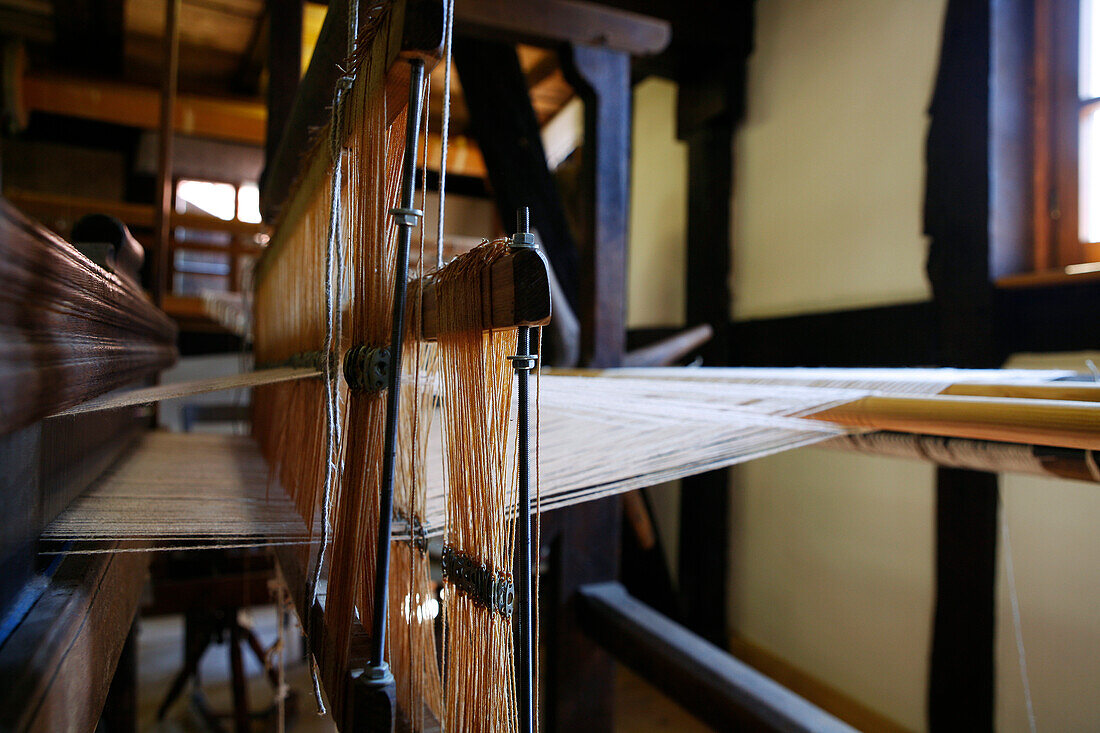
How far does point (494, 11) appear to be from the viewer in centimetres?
161

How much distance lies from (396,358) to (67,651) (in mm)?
313

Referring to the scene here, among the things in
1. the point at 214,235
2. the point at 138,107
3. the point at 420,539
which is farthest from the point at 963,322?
the point at 214,235

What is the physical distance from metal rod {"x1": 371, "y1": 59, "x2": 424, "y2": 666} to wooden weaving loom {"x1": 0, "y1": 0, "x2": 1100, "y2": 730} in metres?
0.01

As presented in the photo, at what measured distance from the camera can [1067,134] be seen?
1866 millimetres

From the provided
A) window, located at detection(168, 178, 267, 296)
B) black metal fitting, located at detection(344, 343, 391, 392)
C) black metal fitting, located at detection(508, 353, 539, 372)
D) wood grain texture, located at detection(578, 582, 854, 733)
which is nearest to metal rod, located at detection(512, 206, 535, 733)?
black metal fitting, located at detection(508, 353, 539, 372)

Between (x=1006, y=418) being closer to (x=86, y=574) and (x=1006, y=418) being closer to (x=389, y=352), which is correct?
(x=389, y=352)

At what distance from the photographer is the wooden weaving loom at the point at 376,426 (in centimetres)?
43

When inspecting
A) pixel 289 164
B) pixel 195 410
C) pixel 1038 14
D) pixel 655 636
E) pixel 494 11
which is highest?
pixel 1038 14

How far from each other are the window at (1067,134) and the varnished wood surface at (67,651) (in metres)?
2.14

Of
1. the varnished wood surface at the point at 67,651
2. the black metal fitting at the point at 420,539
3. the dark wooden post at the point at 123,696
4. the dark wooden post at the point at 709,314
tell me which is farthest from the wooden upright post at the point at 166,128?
the dark wooden post at the point at 709,314

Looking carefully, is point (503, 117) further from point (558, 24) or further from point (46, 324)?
point (46, 324)

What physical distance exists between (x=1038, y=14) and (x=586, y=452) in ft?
6.60

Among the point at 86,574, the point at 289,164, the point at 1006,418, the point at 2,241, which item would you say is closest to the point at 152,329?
the point at 289,164

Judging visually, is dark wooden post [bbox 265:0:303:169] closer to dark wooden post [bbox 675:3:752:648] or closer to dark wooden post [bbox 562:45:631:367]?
dark wooden post [bbox 562:45:631:367]
